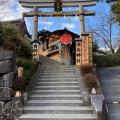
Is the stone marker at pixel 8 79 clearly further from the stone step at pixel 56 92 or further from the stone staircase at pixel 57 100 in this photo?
the stone step at pixel 56 92

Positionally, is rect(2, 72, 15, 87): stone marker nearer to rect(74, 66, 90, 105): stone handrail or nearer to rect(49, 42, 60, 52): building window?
rect(74, 66, 90, 105): stone handrail

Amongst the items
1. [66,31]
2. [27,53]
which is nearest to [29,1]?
[66,31]

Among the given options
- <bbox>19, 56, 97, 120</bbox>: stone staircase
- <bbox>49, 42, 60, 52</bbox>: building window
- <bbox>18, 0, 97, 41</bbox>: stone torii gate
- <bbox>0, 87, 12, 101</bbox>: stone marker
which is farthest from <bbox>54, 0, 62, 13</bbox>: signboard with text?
<bbox>0, 87, 12, 101</bbox>: stone marker

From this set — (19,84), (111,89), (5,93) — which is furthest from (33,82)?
(111,89)

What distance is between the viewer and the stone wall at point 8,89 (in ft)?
22.6

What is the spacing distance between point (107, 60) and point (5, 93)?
35.9ft

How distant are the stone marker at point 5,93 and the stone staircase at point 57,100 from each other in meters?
0.79

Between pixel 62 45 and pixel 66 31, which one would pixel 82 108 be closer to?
pixel 62 45

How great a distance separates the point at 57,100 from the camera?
8070 millimetres

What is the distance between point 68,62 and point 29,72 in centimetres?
955

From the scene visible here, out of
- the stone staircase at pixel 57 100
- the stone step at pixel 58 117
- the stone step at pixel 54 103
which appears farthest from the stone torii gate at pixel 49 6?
the stone step at pixel 58 117

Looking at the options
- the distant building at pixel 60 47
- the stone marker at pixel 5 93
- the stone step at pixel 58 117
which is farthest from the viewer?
the distant building at pixel 60 47

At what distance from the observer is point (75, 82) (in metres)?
9.77

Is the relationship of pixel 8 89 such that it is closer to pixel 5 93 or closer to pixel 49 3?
pixel 5 93
